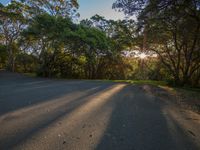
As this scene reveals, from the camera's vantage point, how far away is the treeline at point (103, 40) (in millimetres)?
9781

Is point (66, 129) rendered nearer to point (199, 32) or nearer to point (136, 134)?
point (136, 134)

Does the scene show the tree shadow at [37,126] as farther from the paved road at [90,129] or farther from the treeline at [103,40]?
the treeline at [103,40]

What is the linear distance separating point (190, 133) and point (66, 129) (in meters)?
2.53

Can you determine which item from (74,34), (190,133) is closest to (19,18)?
(74,34)

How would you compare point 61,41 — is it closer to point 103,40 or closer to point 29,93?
point 103,40

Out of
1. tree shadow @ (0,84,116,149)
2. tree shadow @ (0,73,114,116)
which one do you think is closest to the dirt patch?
tree shadow @ (0,73,114,116)

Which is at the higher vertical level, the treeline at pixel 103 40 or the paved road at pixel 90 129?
the treeline at pixel 103 40

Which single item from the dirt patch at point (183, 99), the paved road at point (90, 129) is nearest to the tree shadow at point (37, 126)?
the paved road at point (90, 129)

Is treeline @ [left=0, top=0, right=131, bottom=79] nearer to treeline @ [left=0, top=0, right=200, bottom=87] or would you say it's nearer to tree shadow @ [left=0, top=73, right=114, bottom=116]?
treeline @ [left=0, top=0, right=200, bottom=87]

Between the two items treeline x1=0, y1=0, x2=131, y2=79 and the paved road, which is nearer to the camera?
the paved road

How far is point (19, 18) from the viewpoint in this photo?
20.1 meters

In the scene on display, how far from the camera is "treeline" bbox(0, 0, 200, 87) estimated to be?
9.78 metres

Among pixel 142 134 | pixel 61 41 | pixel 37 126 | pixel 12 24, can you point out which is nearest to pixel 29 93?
pixel 37 126

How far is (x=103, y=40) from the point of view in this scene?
16.0 meters
